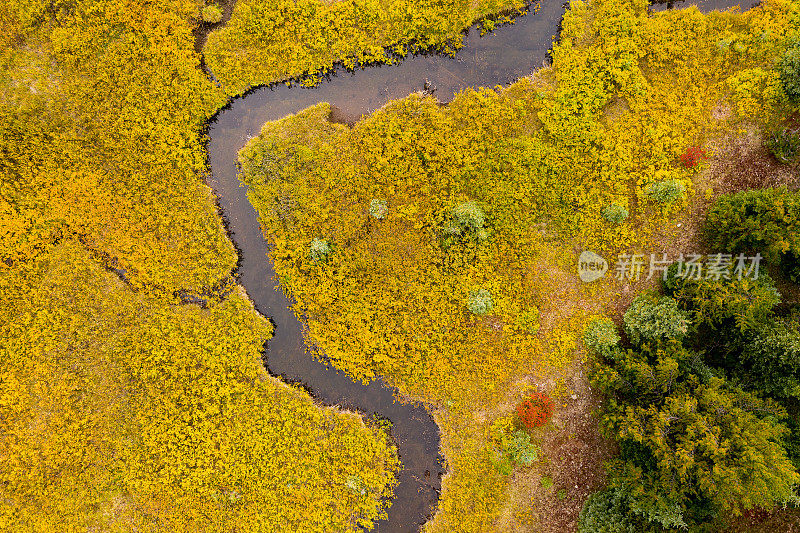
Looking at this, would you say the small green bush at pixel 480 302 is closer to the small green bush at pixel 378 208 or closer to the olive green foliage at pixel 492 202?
the olive green foliage at pixel 492 202

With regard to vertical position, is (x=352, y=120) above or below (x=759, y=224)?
below

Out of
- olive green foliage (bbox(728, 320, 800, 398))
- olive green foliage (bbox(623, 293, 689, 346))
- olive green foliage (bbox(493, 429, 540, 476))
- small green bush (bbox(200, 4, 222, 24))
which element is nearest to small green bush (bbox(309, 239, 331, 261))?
olive green foliage (bbox(493, 429, 540, 476))

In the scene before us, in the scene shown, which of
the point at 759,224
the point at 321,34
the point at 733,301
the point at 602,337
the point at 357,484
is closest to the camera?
the point at 733,301

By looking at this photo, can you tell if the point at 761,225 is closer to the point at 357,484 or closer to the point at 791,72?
the point at 791,72

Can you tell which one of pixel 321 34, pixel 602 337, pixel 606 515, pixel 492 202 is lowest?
pixel 606 515

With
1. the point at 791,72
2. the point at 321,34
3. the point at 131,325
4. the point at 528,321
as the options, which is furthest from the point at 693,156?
the point at 131,325
